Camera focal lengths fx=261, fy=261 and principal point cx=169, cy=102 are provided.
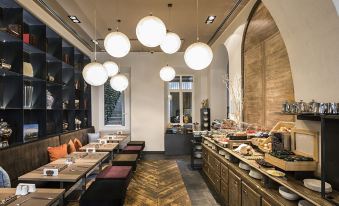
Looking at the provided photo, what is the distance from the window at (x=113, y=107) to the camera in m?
9.84

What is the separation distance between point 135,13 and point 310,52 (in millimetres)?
4269

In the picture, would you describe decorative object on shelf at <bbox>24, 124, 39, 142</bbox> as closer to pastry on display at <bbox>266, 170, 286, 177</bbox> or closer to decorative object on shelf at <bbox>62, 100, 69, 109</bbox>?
decorative object on shelf at <bbox>62, 100, 69, 109</bbox>

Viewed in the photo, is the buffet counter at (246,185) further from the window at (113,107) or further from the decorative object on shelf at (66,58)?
the window at (113,107)

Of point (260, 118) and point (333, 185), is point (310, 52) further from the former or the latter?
point (260, 118)

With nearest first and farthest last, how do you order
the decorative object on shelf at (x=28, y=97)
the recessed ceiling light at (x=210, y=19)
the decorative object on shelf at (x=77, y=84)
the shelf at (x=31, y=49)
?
the shelf at (x=31, y=49) < the decorative object on shelf at (x=28, y=97) < the recessed ceiling light at (x=210, y=19) < the decorative object on shelf at (x=77, y=84)

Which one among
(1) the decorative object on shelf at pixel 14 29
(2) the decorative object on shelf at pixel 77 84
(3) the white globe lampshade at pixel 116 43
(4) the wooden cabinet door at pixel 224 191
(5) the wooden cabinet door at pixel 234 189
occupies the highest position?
(1) the decorative object on shelf at pixel 14 29

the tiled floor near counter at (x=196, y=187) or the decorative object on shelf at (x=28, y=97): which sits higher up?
the decorative object on shelf at (x=28, y=97)

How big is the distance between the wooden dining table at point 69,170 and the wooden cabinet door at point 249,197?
6.65 ft

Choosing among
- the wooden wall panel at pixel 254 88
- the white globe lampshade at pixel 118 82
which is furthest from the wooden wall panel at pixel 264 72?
the white globe lampshade at pixel 118 82

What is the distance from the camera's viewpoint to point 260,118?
4.49 metres

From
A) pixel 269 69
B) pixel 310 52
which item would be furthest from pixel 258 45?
pixel 310 52

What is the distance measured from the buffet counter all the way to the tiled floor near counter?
25 cm

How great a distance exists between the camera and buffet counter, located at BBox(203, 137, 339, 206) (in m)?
2.10

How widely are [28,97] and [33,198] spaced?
3188 mm
